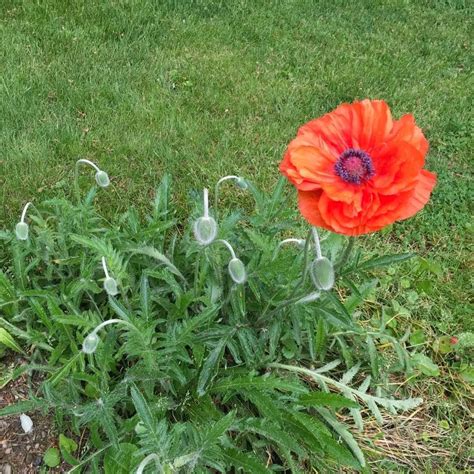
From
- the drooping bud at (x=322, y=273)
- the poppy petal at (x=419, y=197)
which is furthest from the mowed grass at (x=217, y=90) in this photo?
the poppy petal at (x=419, y=197)

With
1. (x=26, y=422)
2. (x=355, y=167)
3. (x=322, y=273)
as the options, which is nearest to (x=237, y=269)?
(x=322, y=273)

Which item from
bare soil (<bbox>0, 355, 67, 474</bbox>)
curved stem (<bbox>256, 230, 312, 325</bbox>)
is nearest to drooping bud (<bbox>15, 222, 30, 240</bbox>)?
bare soil (<bbox>0, 355, 67, 474</bbox>)

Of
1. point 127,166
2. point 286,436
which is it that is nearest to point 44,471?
point 286,436

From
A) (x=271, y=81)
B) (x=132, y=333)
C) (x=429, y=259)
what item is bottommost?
(x=429, y=259)

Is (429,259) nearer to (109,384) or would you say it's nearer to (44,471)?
(109,384)

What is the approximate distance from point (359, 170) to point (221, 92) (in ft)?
8.41

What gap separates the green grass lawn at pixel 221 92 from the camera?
3.21 m

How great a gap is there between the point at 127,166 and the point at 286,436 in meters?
1.85

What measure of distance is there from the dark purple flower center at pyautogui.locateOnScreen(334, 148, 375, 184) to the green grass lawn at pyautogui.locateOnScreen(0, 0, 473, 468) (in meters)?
1.47

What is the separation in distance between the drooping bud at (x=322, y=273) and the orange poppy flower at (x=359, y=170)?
Result: 0.81ft

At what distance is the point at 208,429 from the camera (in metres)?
1.83

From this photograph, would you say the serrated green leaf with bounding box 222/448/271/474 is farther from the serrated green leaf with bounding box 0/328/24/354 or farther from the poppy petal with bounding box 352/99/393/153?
the poppy petal with bounding box 352/99/393/153

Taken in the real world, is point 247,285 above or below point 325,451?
above

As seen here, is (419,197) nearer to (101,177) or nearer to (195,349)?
(195,349)
